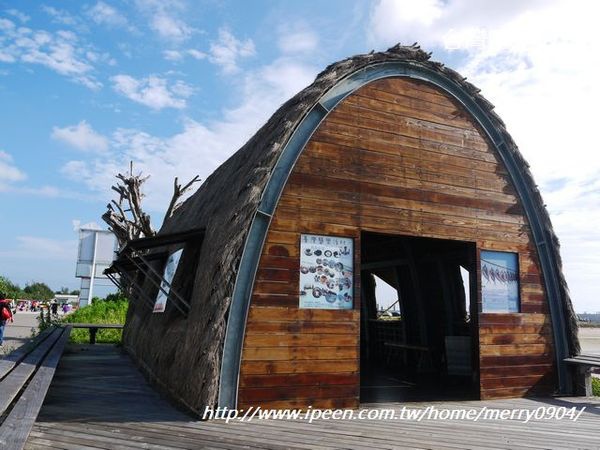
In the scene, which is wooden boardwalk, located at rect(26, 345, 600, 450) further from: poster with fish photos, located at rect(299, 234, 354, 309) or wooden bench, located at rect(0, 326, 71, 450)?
poster with fish photos, located at rect(299, 234, 354, 309)

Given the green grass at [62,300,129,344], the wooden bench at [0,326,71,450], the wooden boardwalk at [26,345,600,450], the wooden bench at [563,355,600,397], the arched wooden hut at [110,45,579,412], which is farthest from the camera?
the green grass at [62,300,129,344]

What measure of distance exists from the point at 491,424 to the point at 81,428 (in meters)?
4.68

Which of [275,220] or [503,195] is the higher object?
[503,195]

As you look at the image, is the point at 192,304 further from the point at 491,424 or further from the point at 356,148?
the point at 491,424

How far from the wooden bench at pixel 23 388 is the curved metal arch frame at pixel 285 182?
205 centimetres

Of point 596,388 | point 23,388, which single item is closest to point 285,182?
point 23,388

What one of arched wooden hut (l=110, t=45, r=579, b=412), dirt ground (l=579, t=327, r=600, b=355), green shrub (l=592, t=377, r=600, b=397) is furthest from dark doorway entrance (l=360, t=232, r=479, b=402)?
dirt ground (l=579, t=327, r=600, b=355)

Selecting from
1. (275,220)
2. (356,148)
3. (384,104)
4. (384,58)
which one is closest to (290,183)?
(275,220)

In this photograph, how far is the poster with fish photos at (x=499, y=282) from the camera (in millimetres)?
8016

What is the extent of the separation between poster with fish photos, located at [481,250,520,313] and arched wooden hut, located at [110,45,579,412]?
0.07ft

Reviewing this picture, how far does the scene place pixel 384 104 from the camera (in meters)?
7.79

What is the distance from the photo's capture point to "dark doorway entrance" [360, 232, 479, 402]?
10.6 meters

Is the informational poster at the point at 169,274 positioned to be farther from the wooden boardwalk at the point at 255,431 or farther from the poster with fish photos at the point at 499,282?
the poster with fish photos at the point at 499,282

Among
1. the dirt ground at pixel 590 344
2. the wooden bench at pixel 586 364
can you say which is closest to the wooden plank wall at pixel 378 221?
the wooden bench at pixel 586 364
